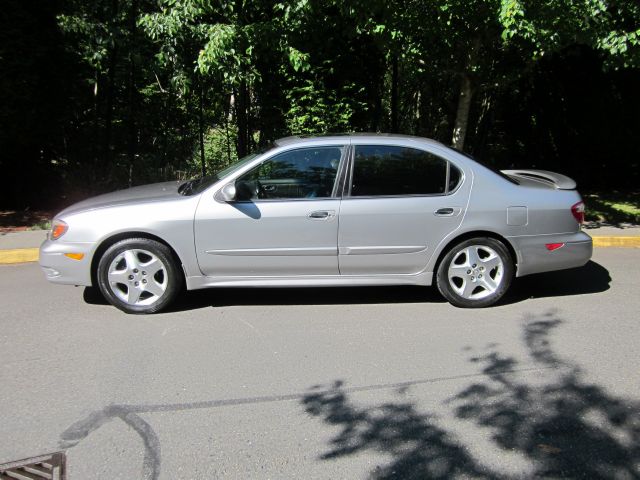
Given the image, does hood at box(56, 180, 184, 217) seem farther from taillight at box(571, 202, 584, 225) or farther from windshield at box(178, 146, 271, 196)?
taillight at box(571, 202, 584, 225)

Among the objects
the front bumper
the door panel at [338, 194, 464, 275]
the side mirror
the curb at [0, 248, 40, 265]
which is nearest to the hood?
the front bumper

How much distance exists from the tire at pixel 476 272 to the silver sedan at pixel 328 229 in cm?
1

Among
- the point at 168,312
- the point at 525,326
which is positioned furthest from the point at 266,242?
the point at 525,326

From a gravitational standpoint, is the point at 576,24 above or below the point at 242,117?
above

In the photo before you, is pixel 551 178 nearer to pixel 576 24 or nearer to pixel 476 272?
pixel 476 272

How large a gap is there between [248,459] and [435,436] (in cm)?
103

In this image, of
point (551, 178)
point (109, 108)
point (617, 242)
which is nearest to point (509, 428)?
point (551, 178)

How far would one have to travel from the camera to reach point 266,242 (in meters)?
5.11

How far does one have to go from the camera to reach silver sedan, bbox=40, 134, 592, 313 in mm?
5086

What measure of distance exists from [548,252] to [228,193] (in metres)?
2.96

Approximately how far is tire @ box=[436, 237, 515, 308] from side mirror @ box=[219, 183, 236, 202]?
1968 millimetres

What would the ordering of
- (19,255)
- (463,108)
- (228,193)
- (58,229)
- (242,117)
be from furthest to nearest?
(242,117), (463,108), (19,255), (58,229), (228,193)

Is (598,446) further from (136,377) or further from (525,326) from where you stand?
(136,377)

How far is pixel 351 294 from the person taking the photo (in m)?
5.85
